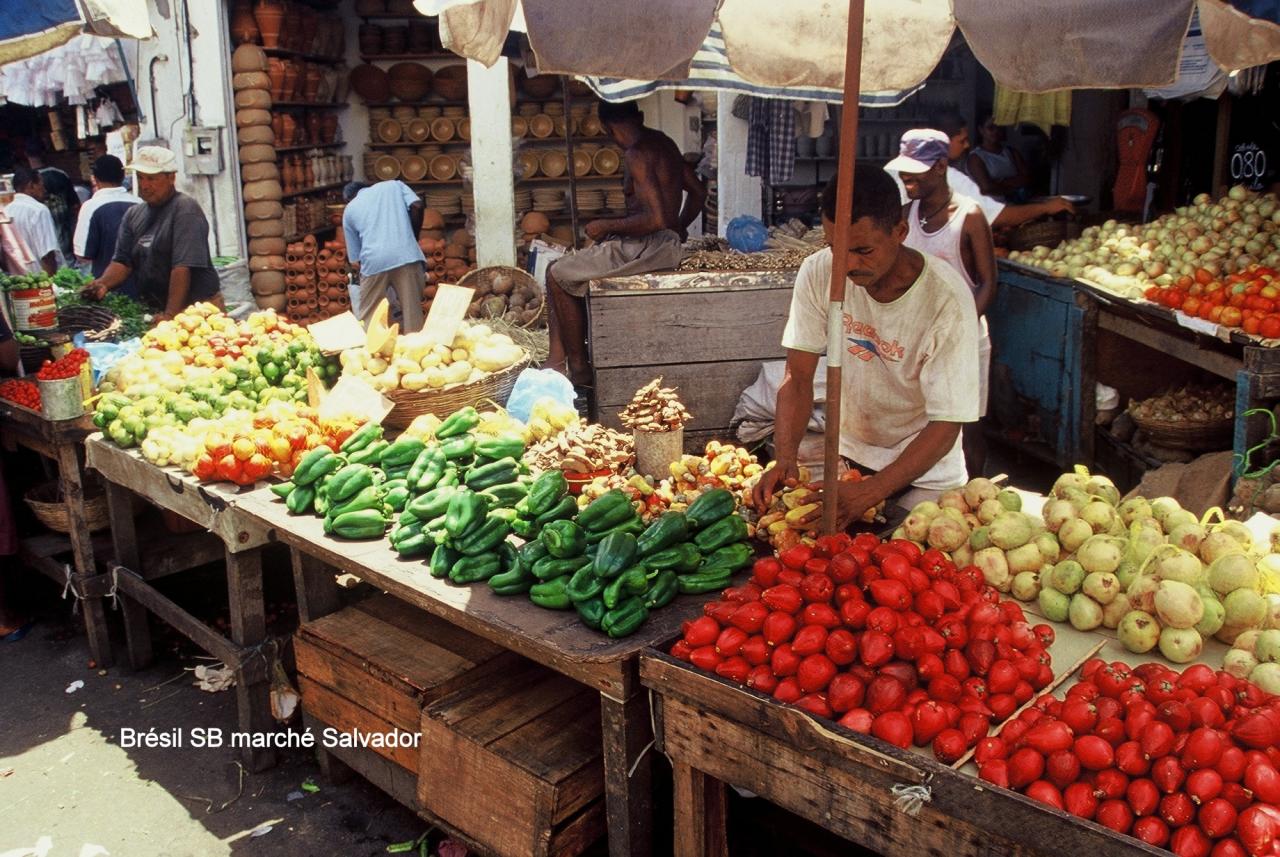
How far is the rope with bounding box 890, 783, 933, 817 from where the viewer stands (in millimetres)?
2273

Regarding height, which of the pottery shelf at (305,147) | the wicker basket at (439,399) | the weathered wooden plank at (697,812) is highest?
the pottery shelf at (305,147)

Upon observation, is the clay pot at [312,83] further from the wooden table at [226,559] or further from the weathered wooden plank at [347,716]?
the weathered wooden plank at [347,716]

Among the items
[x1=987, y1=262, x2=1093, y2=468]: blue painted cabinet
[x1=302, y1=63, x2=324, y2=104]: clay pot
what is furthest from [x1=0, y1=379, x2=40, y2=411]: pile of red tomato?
[x1=302, y1=63, x2=324, y2=104]: clay pot

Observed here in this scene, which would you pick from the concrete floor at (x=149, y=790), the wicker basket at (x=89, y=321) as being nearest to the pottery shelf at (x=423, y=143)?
the wicker basket at (x=89, y=321)

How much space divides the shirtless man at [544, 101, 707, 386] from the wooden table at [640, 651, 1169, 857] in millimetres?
4542

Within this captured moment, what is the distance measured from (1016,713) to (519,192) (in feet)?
37.4

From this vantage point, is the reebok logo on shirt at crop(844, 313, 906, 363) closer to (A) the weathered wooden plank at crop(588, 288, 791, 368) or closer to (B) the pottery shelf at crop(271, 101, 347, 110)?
(A) the weathered wooden plank at crop(588, 288, 791, 368)

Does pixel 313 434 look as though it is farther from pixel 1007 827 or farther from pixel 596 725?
pixel 1007 827

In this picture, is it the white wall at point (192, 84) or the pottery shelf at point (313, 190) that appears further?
the pottery shelf at point (313, 190)

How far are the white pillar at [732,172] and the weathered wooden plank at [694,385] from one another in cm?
403

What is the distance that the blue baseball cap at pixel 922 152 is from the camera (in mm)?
5617

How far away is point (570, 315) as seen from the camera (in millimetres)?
7332

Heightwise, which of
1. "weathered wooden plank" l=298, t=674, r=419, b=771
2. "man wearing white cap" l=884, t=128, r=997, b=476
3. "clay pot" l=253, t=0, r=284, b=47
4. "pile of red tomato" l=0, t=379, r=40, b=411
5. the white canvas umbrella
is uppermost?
"clay pot" l=253, t=0, r=284, b=47

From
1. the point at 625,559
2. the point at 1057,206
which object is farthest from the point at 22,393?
the point at 1057,206
